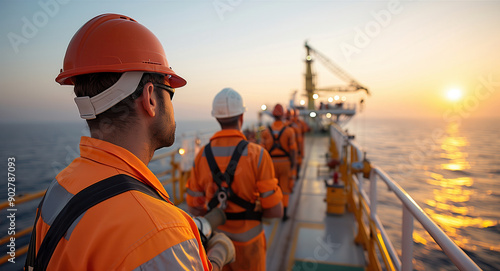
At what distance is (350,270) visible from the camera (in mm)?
3396

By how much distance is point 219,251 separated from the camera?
1.43 m

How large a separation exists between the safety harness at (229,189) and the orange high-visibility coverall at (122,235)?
1604mm

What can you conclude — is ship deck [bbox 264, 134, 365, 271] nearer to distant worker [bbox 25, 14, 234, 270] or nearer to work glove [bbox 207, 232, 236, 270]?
work glove [bbox 207, 232, 236, 270]

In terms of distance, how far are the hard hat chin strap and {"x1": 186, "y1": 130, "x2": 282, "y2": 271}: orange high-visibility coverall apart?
155 cm

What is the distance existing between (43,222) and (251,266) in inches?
81.5

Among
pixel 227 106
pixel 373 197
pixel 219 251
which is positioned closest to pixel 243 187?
pixel 227 106

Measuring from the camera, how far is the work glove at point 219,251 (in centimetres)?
139

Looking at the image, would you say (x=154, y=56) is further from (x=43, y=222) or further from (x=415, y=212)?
(x=415, y=212)

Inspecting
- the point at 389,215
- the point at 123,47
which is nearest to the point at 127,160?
the point at 123,47

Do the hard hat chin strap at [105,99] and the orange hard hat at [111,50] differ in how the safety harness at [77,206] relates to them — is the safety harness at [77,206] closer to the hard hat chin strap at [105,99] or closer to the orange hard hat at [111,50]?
the hard hat chin strap at [105,99]

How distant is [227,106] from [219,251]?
64.2 inches

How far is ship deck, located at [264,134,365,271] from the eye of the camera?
3.65 m

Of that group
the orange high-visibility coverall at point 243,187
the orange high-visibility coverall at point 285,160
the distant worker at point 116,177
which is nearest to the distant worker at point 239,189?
the orange high-visibility coverall at point 243,187

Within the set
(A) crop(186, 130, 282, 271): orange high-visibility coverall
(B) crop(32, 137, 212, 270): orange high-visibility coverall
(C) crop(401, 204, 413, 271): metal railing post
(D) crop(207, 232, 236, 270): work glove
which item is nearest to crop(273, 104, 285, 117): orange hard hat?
(A) crop(186, 130, 282, 271): orange high-visibility coverall
